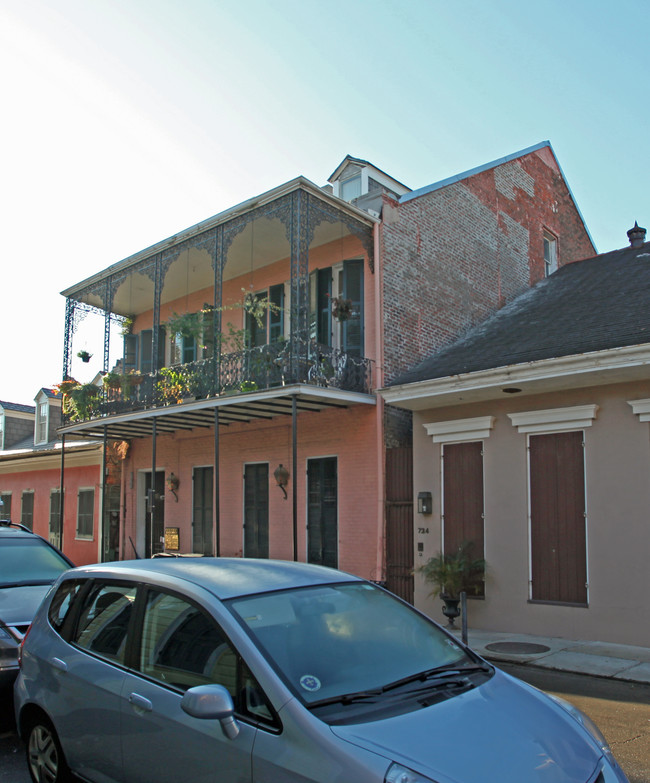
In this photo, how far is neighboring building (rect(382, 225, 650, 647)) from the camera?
9.10m

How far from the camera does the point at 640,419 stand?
9.11 meters

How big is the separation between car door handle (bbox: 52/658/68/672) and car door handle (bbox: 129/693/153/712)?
0.78 m

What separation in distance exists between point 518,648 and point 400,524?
3494 mm

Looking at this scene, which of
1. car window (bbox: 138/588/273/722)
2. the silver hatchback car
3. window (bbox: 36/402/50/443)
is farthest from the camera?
window (bbox: 36/402/50/443)

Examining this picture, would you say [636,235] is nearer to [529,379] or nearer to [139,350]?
[529,379]

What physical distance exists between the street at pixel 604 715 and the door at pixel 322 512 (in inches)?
209

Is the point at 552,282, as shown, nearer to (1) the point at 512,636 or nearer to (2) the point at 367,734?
(1) the point at 512,636

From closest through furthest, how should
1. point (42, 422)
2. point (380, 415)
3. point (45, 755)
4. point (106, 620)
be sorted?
point (106, 620) → point (45, 755) → point (380, 415) → point (42, 422)

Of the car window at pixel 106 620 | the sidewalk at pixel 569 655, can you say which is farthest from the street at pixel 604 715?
the car window at pixel 106 620

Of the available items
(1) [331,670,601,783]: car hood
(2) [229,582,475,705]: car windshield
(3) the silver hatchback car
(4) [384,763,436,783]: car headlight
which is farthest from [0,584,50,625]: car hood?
(4) [384,763,436,783]: car headlight

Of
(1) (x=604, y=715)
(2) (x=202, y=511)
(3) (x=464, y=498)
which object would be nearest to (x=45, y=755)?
(1) (x=604, y=715)

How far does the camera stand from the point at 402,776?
2.51 m

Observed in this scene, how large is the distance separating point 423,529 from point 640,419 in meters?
3.86

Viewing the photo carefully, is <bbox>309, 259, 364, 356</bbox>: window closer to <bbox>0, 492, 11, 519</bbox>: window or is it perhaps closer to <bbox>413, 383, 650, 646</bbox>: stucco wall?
<bbox>413, 383, 650, 646</bbox>: stucco wall
